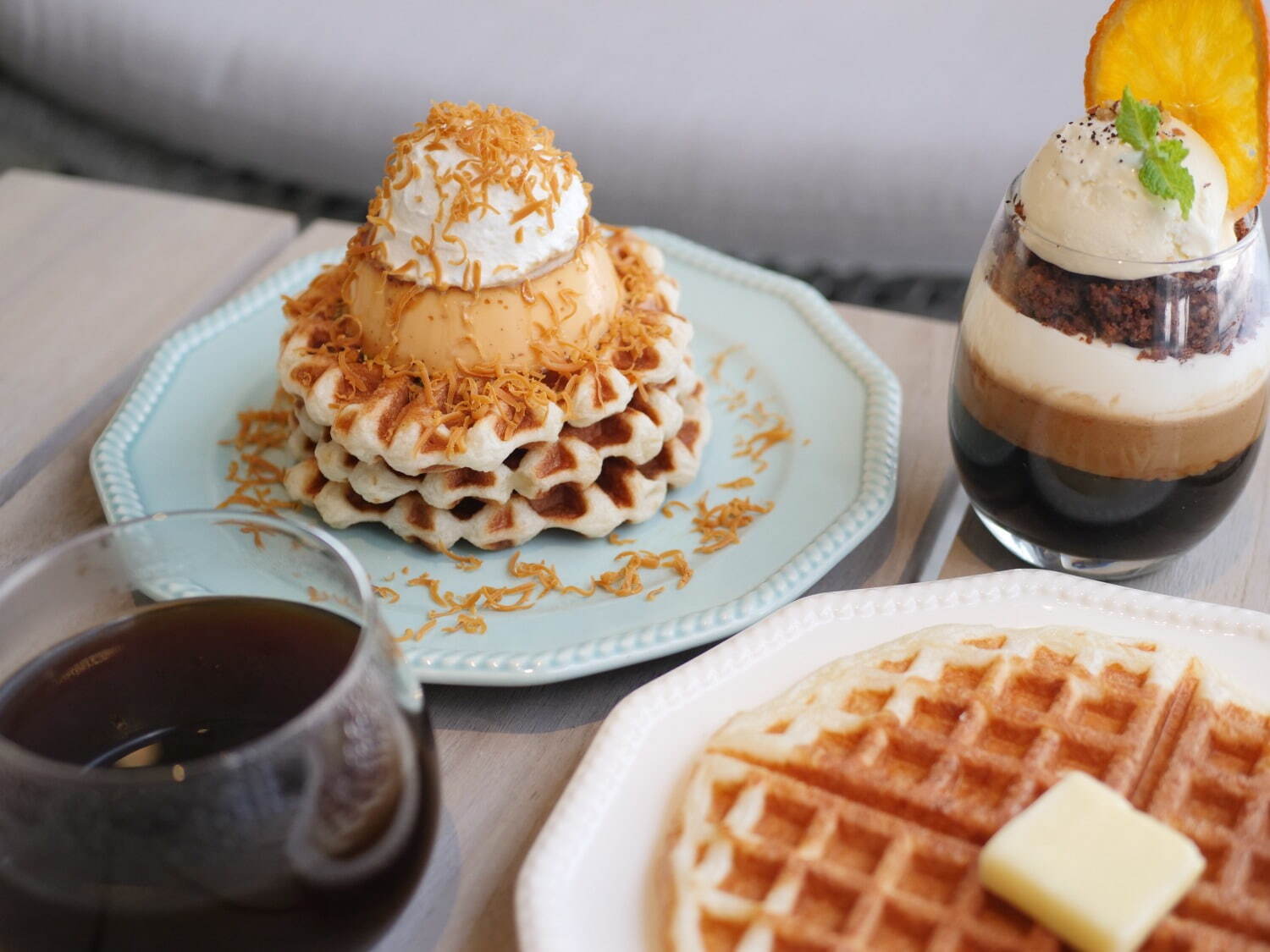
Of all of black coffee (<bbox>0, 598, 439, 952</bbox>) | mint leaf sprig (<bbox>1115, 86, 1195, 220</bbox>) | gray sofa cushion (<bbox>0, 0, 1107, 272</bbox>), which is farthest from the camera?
gray sofa cushion (<bbox>0, 0, 1107, 272</bbox>)

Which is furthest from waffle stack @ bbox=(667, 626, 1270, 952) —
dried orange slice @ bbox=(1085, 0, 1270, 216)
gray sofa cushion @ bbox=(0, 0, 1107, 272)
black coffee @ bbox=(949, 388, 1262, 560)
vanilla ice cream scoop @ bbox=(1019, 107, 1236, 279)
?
gray sofa cushion @ bbox=(0, 0, 1107, 272)

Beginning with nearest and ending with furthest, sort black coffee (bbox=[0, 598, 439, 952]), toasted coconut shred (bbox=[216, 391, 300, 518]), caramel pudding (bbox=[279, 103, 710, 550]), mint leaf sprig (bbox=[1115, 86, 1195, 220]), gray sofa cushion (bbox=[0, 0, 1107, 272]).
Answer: black coffee (bbox=[0, 598, 439, 952]) < mint leaf sprig (bbox=[1115, 86, 1195, 220]) < caramel pudding (bbox=[279, 103, 710, 550]) < toasted coconut shred (bbox=[216, 391, 300, 518]) < gray sofa cushion (bbox=[0, 0, 1107, 272])

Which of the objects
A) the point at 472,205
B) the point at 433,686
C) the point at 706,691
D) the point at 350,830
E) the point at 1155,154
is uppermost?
the point at 1155,154

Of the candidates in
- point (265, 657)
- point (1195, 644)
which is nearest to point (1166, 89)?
point (1195, 644)

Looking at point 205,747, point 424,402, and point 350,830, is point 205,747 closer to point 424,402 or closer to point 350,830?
point 350,830

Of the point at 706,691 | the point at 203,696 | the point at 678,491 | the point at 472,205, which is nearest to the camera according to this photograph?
the point at 203,696

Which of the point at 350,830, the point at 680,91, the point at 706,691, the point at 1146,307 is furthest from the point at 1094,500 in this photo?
the point at 680,91

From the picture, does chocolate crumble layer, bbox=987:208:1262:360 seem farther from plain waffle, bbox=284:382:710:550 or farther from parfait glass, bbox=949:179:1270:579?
plain waffle, bbox=284:382:710:550
